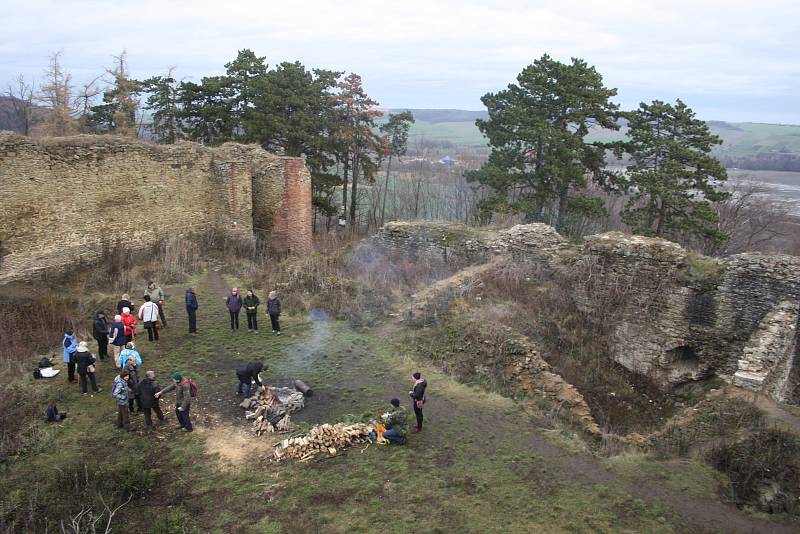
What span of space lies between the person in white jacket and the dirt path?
1213 millimetres

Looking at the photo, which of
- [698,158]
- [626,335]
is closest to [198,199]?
[626,335]

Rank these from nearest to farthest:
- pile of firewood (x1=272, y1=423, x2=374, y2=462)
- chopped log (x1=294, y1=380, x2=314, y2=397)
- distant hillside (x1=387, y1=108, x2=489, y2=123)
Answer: pile of firewood (x1=272, y1=423, x2=374, y2=462) → chopped log (x1=294, y1=380, x2=314, y2=397) → distant hillside (x1=387, y1=108, x2=489, y2=123)

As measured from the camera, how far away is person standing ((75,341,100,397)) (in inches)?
381

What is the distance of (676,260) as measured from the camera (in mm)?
12852

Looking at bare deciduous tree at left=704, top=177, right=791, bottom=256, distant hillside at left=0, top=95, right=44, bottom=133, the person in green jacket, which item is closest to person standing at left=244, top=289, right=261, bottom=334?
the person in green jacket

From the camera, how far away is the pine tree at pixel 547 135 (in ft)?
72.9

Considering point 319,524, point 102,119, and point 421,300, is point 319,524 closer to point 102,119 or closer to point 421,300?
point 421,300

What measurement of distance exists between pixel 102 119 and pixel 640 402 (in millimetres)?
28322

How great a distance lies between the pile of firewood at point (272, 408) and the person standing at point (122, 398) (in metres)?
1.89

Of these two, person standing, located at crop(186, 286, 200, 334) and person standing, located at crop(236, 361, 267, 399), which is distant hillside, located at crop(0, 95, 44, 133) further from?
person standing, located at crop(236, 361, 267, 399)

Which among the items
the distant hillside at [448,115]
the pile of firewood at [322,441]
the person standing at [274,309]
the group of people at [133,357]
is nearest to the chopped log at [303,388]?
the group of people at [133,357]

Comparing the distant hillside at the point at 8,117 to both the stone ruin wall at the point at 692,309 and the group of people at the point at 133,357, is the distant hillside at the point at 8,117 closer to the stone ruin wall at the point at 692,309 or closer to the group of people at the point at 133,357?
the group of people at the point at 133,357

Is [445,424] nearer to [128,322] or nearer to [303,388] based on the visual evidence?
[303,388]

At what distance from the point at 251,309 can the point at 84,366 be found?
→ 3822mm
